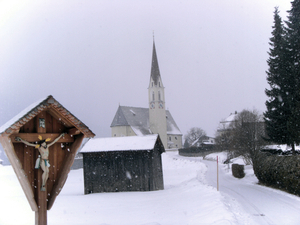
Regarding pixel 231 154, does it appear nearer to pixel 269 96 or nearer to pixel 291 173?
pixel 269 96

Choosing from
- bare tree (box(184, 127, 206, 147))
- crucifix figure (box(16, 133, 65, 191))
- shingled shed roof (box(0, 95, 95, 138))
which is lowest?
bare tree (box(184, 127, 206, 147))

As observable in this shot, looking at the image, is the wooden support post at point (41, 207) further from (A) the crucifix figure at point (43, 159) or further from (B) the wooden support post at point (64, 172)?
(B) the wooden support post at point (64, 172)

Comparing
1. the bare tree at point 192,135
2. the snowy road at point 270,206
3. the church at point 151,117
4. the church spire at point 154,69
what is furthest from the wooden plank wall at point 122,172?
Result: the bare tree at point 192,135

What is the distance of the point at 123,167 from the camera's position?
18594 mm

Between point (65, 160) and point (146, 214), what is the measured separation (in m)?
5.34

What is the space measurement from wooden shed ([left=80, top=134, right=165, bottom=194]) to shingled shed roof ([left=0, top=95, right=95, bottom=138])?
11.2 meters

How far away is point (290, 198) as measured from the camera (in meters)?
13.8

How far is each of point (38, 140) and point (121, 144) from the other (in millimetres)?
12936

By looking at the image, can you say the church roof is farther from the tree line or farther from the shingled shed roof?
the shingled shed roof

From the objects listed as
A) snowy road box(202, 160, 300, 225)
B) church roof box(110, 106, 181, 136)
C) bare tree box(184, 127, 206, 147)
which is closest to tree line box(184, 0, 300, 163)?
snowy road box(202, 160, 300, 225)

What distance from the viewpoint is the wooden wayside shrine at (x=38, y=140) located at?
593 cm

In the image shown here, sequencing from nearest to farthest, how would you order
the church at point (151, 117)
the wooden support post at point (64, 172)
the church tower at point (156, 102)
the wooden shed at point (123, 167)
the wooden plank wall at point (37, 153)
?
the wooden plank wall at point (37, 153) < the wooden support post at point (64, 172) < the wooden shed at point (123, 167) < the church at point (151, 117) < the church tower at point (156, 102)

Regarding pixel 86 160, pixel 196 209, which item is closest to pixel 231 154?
pixel 86 160

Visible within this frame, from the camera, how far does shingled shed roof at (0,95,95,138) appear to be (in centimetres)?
574
